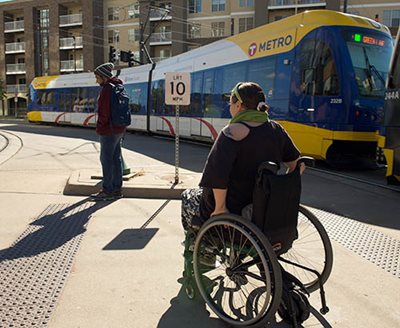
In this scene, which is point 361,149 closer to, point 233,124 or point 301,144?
point 301,144

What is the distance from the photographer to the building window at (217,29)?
47.6m

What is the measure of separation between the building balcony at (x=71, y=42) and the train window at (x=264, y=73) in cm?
4901

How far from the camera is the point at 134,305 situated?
10.0ft

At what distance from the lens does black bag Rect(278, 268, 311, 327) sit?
262 centimetres

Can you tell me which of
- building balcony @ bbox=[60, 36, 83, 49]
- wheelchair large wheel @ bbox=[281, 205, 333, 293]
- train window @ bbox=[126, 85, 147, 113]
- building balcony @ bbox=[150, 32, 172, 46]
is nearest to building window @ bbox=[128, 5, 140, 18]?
building balcony @ bbox=[150, 32, 172, 46]

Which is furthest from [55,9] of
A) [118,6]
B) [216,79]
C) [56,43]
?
[216,79]

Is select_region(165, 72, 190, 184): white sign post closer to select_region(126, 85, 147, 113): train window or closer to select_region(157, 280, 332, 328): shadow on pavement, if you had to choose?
select_region(157, 280, 332, 328): shadow on pavement

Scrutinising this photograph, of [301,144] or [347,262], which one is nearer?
[347,262]

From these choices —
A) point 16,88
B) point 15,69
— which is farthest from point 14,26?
point 16,88

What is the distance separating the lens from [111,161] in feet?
20.2

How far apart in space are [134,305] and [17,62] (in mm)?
66044

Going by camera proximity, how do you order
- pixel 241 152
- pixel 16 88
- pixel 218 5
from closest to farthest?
pixel 241 152 < pixel 218 5 < pixel 16 88

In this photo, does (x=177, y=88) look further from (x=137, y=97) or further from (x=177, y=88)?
(x=137, y=97)

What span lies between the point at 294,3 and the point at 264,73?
1476 inches
